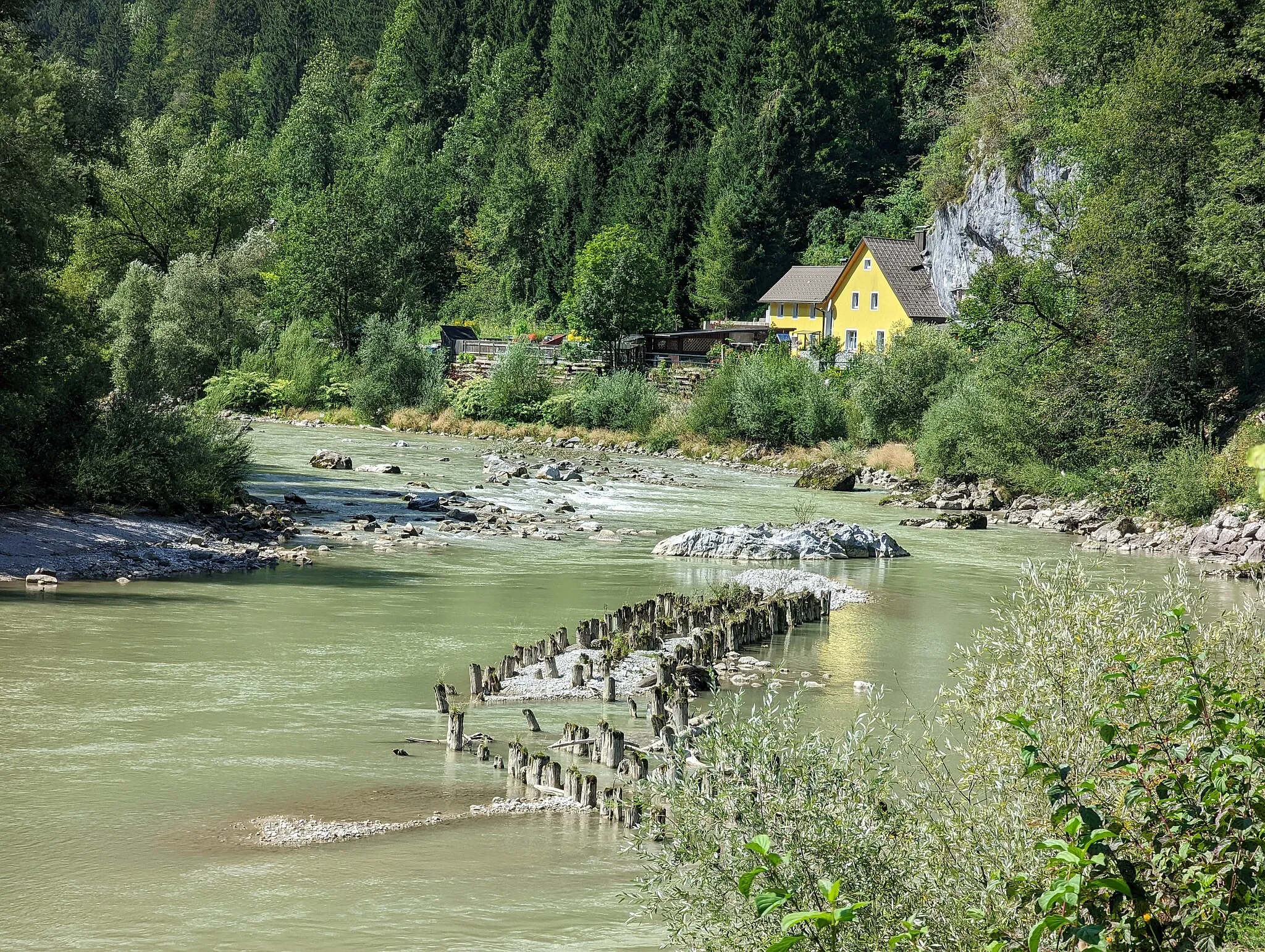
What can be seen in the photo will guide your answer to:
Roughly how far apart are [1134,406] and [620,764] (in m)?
29.3

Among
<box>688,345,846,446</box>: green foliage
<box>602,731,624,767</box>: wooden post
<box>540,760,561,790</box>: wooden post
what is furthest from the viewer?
<box>688,345,846,446</box>: green foliage

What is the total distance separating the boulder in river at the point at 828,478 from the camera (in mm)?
43438

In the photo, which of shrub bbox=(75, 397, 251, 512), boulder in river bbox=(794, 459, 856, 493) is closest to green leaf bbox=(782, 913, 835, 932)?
shrub bbox=(75, 397, 251, 512)

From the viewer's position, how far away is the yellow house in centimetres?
6825

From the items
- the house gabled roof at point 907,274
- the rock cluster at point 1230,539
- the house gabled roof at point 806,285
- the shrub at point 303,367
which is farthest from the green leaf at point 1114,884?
the house gabled roof at point 806,285

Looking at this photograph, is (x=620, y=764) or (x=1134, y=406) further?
(x=1134, y=406)

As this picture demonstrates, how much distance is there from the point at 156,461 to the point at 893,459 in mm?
29372

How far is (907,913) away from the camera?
5.73 metres

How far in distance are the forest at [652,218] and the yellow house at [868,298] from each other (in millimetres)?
6372

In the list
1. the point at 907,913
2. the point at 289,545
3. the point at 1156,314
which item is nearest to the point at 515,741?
the point at 907,913

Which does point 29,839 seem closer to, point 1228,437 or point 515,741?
point 515,741

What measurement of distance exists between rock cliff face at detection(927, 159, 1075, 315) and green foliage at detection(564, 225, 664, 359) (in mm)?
16099

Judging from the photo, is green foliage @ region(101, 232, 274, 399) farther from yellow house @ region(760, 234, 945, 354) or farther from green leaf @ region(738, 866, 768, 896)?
yellow house @ region(760, 234, 945, 354)

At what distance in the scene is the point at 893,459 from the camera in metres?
47.3
